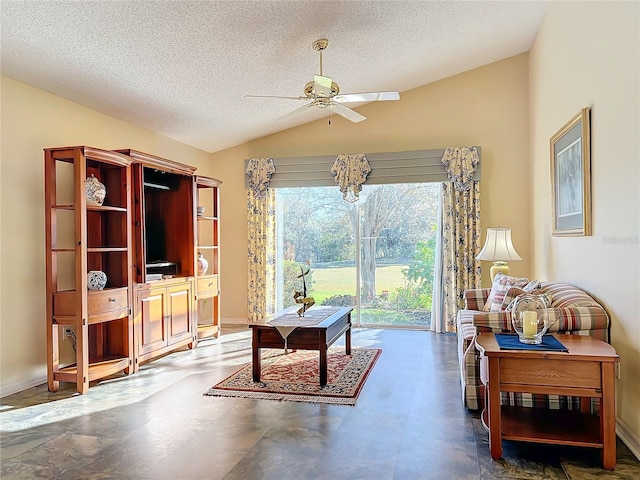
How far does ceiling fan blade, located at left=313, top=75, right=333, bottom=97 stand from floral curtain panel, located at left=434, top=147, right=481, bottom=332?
104 inches

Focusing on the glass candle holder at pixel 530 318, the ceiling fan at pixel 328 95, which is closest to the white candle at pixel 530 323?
the glass candle holder at pixel 530 318

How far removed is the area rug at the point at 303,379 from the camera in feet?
12.4

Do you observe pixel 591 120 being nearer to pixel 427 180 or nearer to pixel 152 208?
pixel 427 180

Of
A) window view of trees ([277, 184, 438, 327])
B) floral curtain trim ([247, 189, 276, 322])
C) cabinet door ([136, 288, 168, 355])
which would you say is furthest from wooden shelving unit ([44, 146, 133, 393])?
window view of trees ([277, 184, 438, 327])

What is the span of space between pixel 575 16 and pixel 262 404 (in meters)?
3.99

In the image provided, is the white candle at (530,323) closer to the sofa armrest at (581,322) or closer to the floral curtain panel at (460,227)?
the sofa armrest at (581,322)

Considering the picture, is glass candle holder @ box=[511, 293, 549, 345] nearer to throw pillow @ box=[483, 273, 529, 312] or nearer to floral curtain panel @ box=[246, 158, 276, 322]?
throw pillow @ box=[483, 273, 529, 312]

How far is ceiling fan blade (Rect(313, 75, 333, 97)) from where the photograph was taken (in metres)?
3.96

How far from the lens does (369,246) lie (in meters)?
6.85

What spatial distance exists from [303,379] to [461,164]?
3.54m

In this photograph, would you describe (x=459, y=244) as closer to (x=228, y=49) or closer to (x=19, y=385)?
(x=228, y=49)

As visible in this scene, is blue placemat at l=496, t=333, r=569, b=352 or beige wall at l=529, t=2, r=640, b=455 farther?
beige wall at l=529, t=2, r=640, b=455

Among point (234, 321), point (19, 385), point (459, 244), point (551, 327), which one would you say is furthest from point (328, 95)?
point (234, 321)

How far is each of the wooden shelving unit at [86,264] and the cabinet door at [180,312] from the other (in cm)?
65
